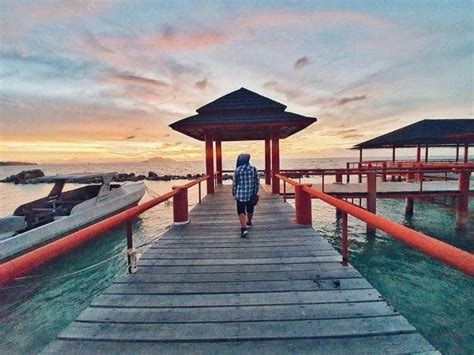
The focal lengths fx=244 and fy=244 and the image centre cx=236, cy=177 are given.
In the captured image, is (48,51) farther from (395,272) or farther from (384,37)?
(395,272)

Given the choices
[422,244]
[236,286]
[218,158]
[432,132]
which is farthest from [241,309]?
[432,132]

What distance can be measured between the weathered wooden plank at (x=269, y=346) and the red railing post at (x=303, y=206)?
3791mm

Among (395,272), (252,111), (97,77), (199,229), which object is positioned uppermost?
(97,77)

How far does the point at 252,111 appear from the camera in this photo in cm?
945

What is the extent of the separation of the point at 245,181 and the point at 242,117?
4173 mm

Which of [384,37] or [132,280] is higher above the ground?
[384,37]

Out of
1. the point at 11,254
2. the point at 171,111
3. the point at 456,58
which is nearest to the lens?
the point at 11,254

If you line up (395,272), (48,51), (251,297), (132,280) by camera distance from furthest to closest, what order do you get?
(48,51) < (395,272) < (132,280) < (251,297)

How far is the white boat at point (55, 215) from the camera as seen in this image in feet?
31.5

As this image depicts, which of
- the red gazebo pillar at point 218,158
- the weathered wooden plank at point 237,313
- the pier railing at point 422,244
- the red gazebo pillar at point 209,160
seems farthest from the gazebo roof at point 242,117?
the weathered wooden plank at point 237,313

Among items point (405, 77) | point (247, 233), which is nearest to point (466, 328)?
point (247, 233)

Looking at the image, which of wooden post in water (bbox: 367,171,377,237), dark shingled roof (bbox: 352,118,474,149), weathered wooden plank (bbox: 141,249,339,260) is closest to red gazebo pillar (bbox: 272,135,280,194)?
wooden post in water (bbox: 367,171,377,237)

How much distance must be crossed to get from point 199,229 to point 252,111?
534 centimetres

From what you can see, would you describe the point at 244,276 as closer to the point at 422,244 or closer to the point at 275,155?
the point at 422,244
